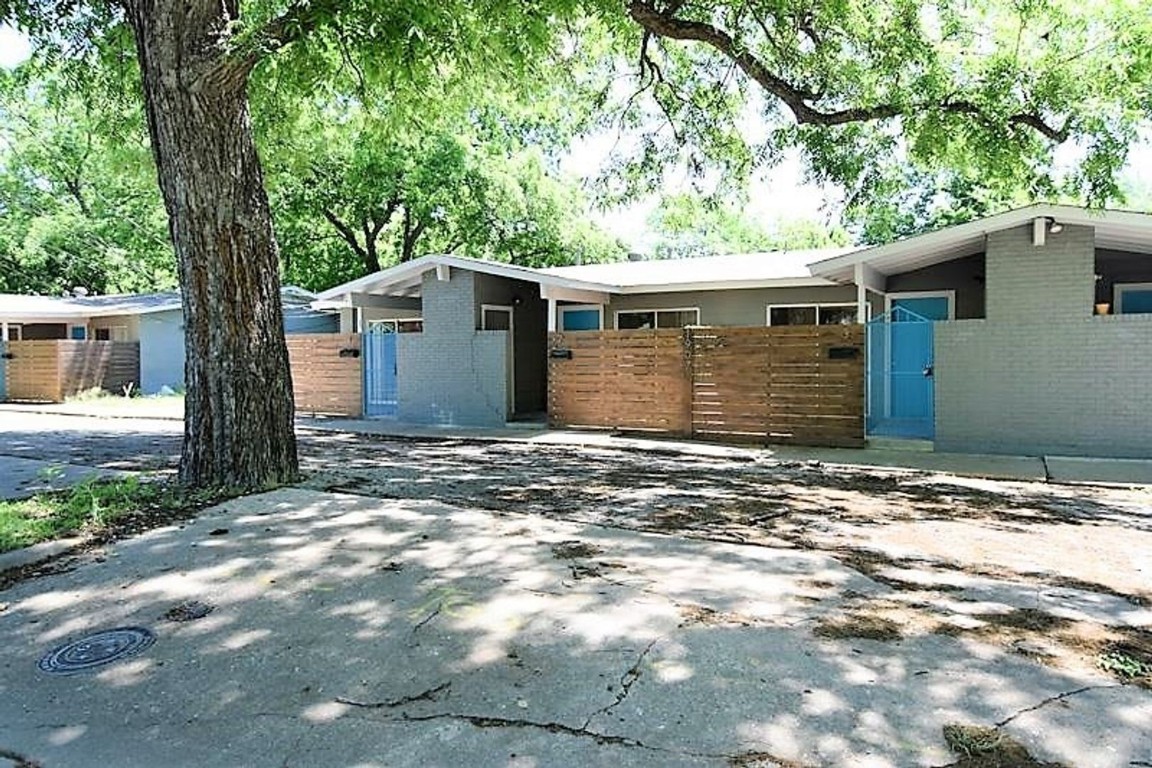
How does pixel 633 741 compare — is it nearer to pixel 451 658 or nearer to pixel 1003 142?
pixel 451 658

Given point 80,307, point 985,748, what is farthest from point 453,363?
point 80,307

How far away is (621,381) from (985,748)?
37.4ft

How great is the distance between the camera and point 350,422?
1664cm

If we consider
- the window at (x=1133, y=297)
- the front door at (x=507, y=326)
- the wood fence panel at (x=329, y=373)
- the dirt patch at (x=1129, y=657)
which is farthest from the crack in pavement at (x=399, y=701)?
the wood fence panel at (x=329, y=373)

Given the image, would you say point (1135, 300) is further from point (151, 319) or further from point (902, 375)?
point (151, 319)

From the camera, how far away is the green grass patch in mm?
6086

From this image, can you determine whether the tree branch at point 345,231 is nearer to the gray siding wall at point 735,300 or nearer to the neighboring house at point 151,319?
the neighboring house at point 151,319

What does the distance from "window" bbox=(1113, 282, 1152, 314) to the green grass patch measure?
1375cm

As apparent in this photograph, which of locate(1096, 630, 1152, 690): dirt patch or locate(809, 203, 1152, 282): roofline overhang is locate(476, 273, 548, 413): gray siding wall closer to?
locate(809, 203, 1152, 282): roofline overhang

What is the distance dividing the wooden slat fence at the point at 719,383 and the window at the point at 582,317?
288 cm

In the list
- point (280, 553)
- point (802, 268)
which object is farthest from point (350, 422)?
point (280, 553)

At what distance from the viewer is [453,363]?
15891mm

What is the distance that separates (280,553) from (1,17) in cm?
799

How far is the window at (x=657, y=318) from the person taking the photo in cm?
1694
